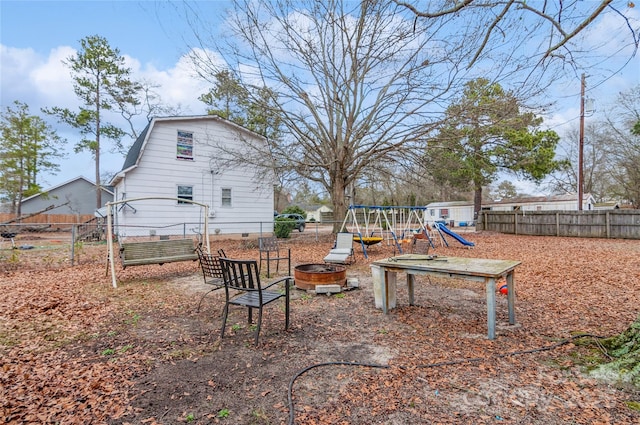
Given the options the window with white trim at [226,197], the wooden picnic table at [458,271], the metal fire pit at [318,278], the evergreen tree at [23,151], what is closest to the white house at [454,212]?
the window with white trim at [226,197]

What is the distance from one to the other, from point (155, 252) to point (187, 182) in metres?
8.20

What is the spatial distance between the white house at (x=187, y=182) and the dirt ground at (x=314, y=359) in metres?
7.95

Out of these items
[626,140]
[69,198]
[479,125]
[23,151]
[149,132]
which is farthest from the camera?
[69,198]

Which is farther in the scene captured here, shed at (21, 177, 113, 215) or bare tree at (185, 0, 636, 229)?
shed at (21, 177, 113, 215)

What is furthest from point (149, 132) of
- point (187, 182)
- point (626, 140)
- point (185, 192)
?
point (626, 140)

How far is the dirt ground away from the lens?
255 centimetres

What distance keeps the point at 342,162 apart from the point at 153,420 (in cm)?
1257

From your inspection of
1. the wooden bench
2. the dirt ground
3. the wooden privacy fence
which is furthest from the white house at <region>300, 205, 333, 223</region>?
the dirt ground

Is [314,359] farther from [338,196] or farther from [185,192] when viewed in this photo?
[185,192]

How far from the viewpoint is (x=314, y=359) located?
348cm

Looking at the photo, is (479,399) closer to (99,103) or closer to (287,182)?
(287,182)

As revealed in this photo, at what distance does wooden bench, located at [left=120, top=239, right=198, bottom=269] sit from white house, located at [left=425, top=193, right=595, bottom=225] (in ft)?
68.7

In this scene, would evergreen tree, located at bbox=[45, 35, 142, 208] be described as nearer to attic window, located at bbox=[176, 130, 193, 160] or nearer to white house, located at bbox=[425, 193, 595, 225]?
attic window, located at bbox=[176, 130, 193, 160]

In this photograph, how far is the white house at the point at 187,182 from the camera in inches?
547
